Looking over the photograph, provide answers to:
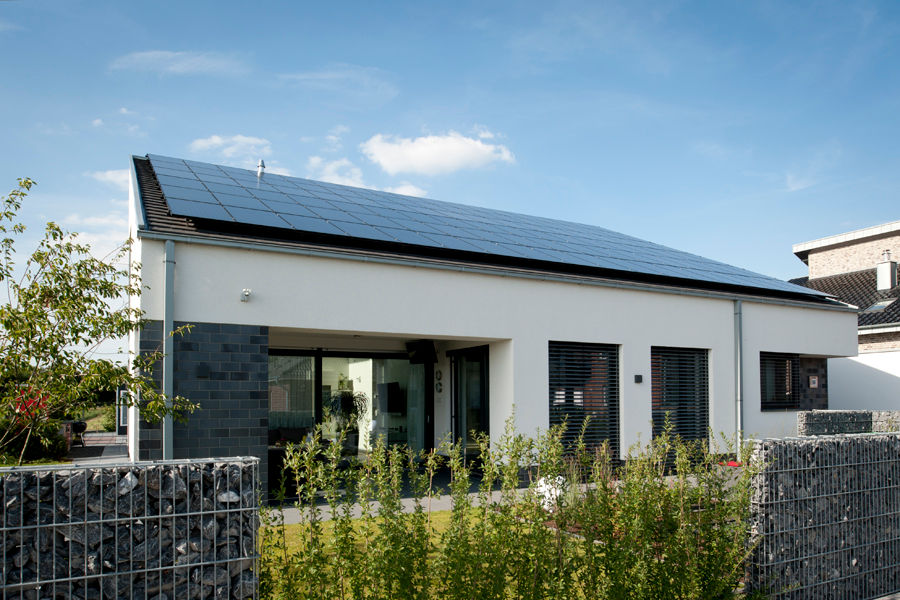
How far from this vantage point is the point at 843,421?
14.7 m

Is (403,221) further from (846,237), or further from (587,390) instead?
(846,237)

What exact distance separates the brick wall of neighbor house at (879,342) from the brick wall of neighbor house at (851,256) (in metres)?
7.46

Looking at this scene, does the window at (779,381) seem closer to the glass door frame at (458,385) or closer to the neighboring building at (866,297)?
the neighboring building at (866,297)

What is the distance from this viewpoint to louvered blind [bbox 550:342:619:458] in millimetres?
12070

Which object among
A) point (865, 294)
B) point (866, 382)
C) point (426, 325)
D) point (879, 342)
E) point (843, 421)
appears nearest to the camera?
point (426, 325)

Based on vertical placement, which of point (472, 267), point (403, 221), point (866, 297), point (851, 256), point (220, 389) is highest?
point (851, 256)

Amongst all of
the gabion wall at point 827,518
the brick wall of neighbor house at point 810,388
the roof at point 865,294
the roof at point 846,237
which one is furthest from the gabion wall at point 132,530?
the roof at point 846,237

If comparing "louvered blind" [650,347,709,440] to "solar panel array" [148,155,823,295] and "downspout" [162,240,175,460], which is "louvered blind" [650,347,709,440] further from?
"downspout" [162,240,175,460]

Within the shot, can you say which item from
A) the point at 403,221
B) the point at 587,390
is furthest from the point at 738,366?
the point at 403,221

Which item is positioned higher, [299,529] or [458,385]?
[458,385]

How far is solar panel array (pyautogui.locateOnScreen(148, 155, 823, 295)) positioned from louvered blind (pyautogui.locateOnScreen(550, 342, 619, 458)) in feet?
6.10

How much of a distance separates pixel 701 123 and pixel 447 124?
5542mm

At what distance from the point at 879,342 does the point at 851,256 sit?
31.3ft

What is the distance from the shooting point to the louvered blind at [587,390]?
12070 millimetres
